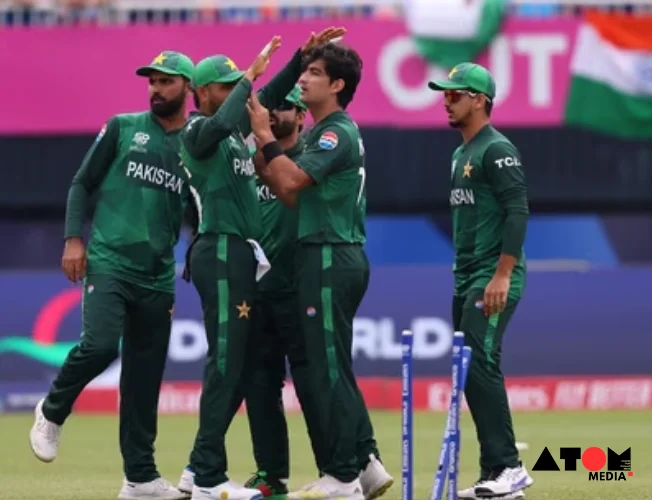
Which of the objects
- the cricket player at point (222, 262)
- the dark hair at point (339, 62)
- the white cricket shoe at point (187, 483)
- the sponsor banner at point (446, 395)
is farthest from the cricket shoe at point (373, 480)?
the sponsor banner at point (446, 395)

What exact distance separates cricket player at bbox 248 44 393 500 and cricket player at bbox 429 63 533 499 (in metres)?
0.81

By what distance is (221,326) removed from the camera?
27.9 feet

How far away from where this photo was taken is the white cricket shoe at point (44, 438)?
9.09 m

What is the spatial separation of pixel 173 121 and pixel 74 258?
98cm

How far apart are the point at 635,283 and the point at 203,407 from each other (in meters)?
10.3

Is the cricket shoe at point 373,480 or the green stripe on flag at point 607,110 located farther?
the green stripe on flag at point 607,110

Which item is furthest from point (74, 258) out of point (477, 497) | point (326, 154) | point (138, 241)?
point (477, 497)

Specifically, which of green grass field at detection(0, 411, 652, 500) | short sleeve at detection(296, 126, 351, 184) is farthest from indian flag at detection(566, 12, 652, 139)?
short sleeve at detection(296, 126, 351, 184)

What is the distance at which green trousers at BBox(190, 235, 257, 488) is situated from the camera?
8469 millimetres

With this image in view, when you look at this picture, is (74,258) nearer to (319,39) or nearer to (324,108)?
(324,108)

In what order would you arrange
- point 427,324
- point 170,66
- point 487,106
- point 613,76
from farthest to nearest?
point 613,76 → point 427,324 → point 487,106 → point 170,66

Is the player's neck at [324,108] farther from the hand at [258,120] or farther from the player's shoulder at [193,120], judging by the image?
the player's shoulder at [193,120]

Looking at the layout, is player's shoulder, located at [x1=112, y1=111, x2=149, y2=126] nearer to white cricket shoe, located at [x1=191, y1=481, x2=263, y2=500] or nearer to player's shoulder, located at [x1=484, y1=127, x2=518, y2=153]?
player's shoulder, located at [x1=484, y1=127, x2=518, y2=153]

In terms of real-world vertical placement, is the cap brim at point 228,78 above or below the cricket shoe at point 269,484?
above
